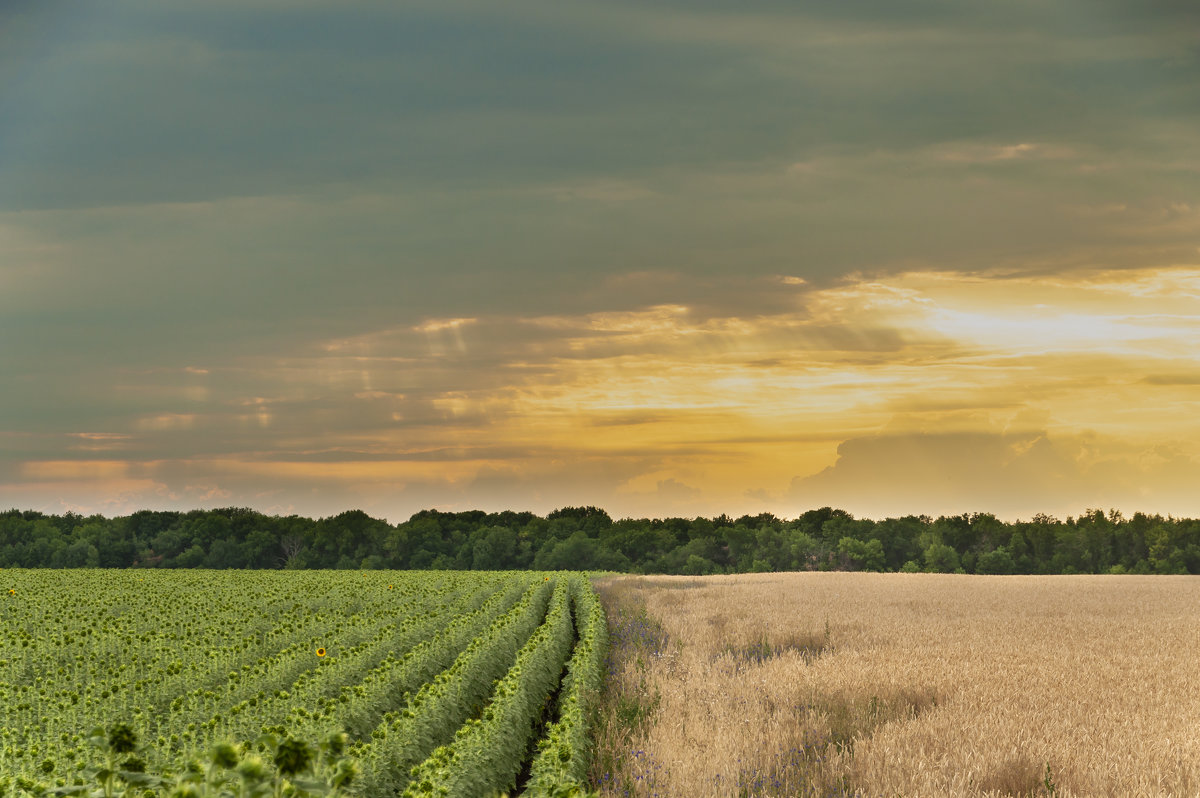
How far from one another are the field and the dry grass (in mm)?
1564

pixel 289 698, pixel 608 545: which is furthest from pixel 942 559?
pixel 289 698

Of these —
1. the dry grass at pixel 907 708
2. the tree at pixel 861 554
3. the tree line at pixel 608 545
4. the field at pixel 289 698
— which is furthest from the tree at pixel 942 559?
the field at pixel 289 698

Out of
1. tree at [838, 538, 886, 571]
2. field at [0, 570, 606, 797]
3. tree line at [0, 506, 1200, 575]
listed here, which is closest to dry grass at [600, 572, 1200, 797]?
field at [0, 570, 606, 797]

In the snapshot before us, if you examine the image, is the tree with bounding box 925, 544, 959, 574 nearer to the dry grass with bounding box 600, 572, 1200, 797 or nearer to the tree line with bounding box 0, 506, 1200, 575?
the tree line with bounding box 0, 506, 1200, 575

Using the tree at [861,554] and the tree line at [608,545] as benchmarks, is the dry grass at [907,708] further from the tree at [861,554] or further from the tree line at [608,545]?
the tree at [861,554]

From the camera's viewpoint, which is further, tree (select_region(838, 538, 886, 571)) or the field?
tree (select_region(838, 538, 886, 571))

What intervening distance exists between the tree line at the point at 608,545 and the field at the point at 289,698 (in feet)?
228

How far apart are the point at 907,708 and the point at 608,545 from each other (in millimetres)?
95406

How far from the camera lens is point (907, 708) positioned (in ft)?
48.2

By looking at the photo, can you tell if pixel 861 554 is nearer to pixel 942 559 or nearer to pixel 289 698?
pixel 942 559

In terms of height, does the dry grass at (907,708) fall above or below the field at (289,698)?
below

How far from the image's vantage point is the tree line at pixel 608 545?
313ft

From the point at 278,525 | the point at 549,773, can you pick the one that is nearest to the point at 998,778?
the point at 549,773

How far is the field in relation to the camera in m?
5.23
